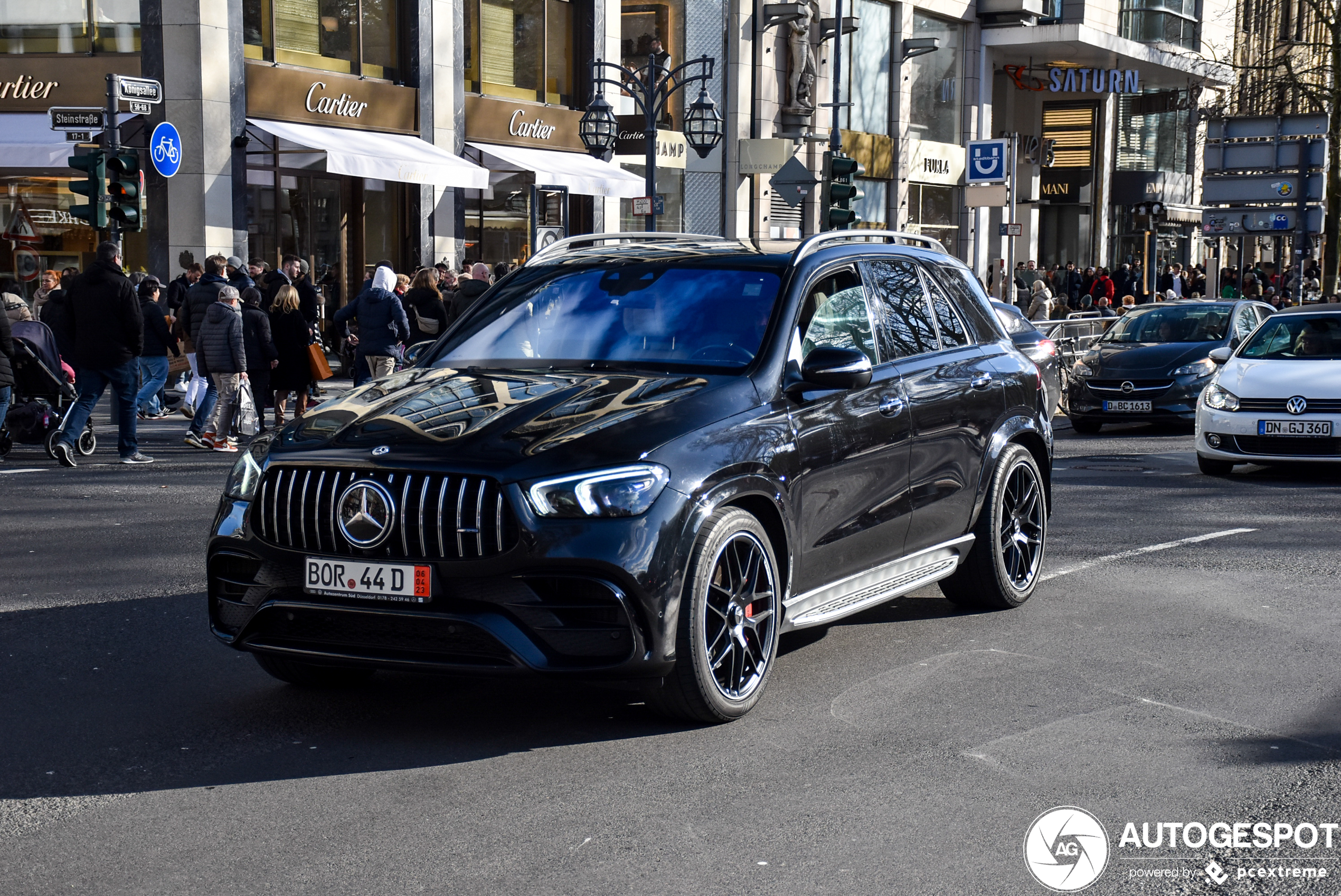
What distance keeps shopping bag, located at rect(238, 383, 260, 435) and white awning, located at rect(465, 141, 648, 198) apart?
13010 millimetres

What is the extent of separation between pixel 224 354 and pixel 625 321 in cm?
1004

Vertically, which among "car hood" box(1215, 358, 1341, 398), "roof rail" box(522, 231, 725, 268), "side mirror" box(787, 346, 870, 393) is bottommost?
"car hood" box(1215, 358, 1341, 398)

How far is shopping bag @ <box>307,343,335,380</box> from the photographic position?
1738cm

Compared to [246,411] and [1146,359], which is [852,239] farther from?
[1146,359]

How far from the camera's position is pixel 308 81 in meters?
25.8

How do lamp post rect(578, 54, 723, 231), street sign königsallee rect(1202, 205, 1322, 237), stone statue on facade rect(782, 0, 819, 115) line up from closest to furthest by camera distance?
lamp post rect(578, 54, 723, 231), street sign königsallee rect(1202, 205, 1322, 237), stone statue on facade rect(782, 0, 819, 115)

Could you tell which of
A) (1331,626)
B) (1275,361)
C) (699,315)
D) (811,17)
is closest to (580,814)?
(699,315)

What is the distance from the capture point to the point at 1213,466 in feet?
45.6

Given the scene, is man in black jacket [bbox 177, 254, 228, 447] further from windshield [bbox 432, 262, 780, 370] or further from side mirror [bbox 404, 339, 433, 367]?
windshield [bbox 432, 262, 780, 370]

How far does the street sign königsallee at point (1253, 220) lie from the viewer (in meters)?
26.9

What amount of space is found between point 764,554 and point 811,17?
3407 centimetres

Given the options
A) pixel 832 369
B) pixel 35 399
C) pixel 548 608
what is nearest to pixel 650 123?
pixel 35 399

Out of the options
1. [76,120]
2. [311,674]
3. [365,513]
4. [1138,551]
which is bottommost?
[1138,551]

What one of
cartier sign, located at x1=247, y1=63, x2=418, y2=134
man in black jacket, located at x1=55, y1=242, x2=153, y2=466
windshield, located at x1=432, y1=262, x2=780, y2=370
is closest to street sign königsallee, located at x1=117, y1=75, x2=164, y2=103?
man in black jacket, located at x1=55, y1=242, x2=153, y2=466
